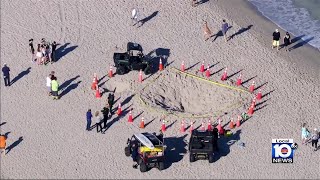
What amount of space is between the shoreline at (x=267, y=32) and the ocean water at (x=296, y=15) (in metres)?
0.62

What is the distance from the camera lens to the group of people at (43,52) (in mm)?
53688

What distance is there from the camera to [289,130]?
1982 inches

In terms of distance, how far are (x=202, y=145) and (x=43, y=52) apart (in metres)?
12.2

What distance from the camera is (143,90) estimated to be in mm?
52500

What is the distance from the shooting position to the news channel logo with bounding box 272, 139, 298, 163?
48125 millimetres

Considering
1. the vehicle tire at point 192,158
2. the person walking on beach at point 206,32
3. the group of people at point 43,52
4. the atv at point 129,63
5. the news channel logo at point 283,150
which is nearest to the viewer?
the vehicle tire at point 192,158

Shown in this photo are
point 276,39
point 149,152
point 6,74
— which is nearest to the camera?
point 149,152

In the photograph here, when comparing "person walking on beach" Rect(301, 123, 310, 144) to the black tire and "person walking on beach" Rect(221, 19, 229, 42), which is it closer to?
the black tire

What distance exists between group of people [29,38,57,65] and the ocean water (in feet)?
52.1

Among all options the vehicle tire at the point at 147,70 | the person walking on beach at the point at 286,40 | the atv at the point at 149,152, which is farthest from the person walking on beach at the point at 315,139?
the vehicle tire at the point at 147,70

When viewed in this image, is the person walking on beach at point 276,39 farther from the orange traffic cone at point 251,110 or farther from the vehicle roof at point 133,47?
the vehicle roof at point 133,47

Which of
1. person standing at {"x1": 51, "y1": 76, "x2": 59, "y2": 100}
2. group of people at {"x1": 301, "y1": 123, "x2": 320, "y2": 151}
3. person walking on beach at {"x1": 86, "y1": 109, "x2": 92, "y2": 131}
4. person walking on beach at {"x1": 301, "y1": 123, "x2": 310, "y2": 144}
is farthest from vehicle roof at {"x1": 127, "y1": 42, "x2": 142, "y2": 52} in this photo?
person walking on beach at {"x1": 301, "y1": 123, "x2": 310, "y2": 144}

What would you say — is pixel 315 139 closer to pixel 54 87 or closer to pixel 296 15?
pixel 54 87

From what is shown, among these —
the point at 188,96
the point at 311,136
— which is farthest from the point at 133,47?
the point at 311,136
